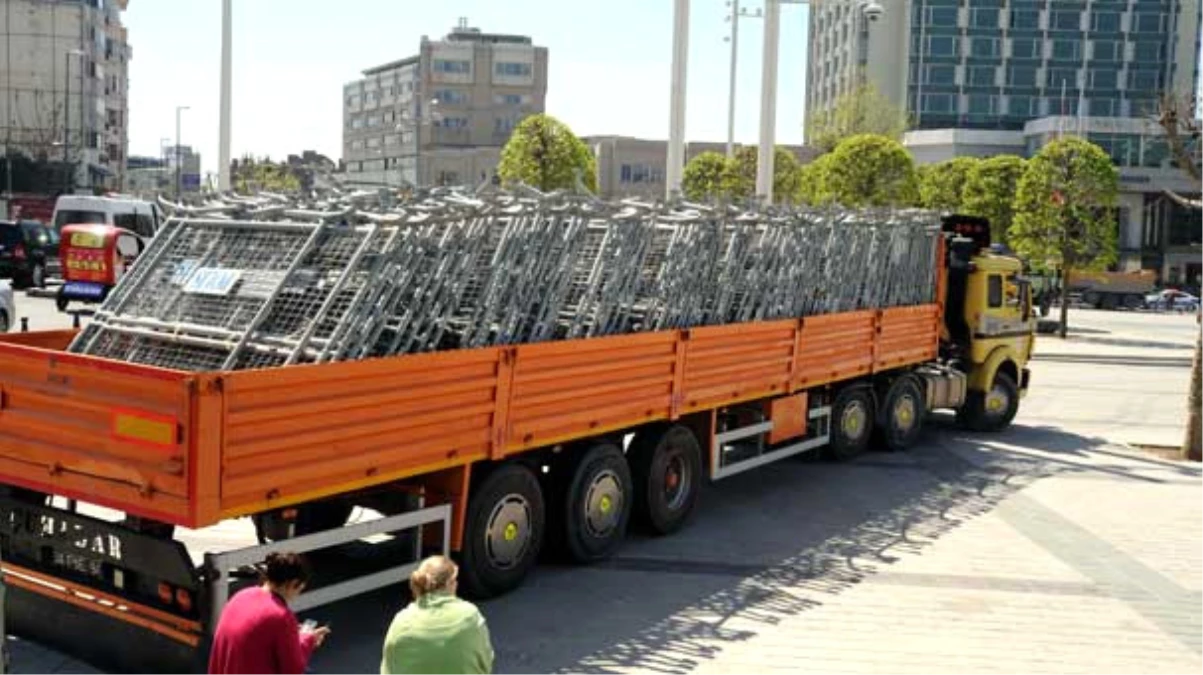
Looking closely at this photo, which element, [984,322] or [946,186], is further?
[946,186]

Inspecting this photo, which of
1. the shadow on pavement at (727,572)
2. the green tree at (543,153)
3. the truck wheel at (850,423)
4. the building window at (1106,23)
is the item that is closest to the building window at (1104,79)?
the building window at (1106,23)

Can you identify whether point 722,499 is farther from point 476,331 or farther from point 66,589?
point 66,589

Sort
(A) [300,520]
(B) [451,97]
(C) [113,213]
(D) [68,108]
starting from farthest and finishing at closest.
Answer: (B) [451,97]
(D) [68,108]
(C) [113,213]
(A) [300,520]

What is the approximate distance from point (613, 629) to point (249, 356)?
2.86m

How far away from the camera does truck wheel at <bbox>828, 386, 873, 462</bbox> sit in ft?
43.1

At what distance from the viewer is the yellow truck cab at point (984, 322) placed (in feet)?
51.0

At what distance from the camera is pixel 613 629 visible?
7449mm

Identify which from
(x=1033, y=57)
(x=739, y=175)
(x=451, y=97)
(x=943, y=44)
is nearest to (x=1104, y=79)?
(x=1033, y=57)

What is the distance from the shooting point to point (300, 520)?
726 cm

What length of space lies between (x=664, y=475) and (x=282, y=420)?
4.27 m

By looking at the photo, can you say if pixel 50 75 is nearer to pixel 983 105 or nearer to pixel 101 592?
pixel 983 105

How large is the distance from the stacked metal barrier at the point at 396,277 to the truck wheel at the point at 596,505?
1.01 meters

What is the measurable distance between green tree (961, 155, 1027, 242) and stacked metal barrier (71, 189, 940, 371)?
38096 mm

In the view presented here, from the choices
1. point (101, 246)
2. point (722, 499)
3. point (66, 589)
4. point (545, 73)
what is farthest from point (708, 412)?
point (545, 73)
